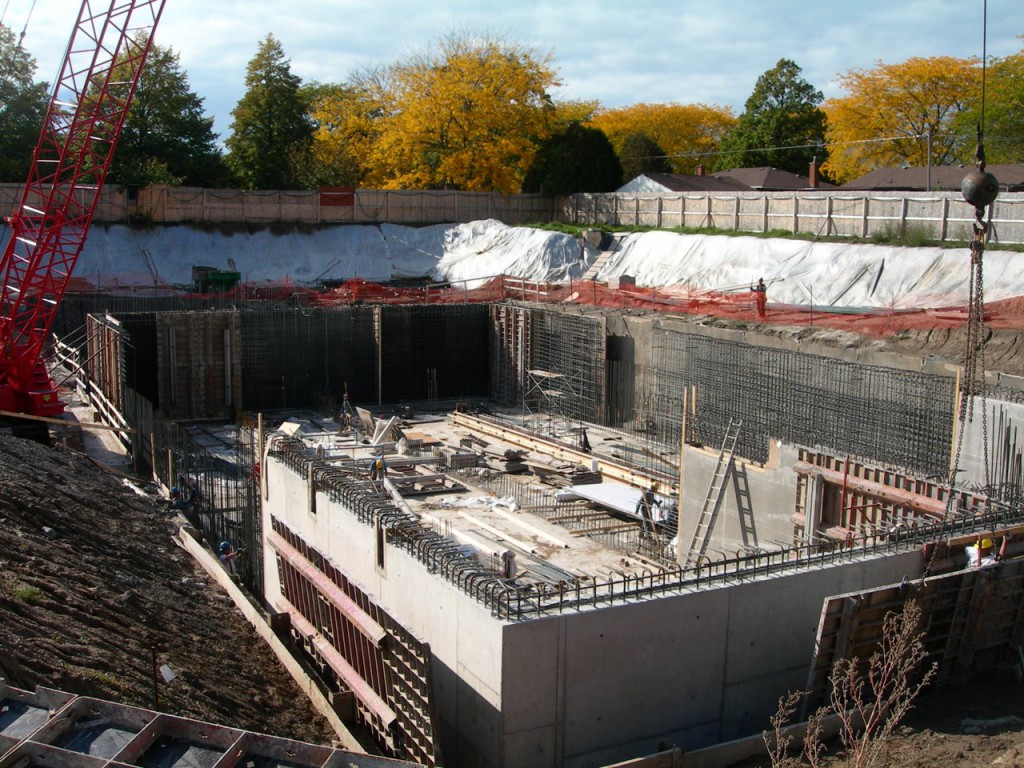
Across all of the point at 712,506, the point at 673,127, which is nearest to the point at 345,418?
the point at 712,506

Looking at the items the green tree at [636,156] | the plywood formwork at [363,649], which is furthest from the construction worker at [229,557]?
the green tree at [636,156]

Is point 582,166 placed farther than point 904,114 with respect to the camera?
Answer: No

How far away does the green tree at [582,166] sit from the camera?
4075 centimetres

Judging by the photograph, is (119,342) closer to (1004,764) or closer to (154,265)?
(154,265)

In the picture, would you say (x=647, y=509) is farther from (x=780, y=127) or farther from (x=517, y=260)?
(x=780, y=127)

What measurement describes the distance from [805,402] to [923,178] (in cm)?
2372

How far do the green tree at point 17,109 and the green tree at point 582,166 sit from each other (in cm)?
1903

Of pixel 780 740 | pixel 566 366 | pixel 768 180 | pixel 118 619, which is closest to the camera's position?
pixel 780 740

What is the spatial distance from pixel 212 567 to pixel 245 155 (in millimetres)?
34440

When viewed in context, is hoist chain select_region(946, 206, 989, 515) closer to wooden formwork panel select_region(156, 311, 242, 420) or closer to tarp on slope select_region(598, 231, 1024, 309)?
tarp on slope select_region(598, 231, 1024, 309)

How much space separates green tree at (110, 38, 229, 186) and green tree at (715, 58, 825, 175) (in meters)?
27.9

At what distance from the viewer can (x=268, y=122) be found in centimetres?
4619

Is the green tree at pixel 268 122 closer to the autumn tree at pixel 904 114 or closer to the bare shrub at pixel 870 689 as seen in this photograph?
the autumn tree at pixel 904 114

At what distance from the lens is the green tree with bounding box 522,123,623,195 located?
4075 cm
